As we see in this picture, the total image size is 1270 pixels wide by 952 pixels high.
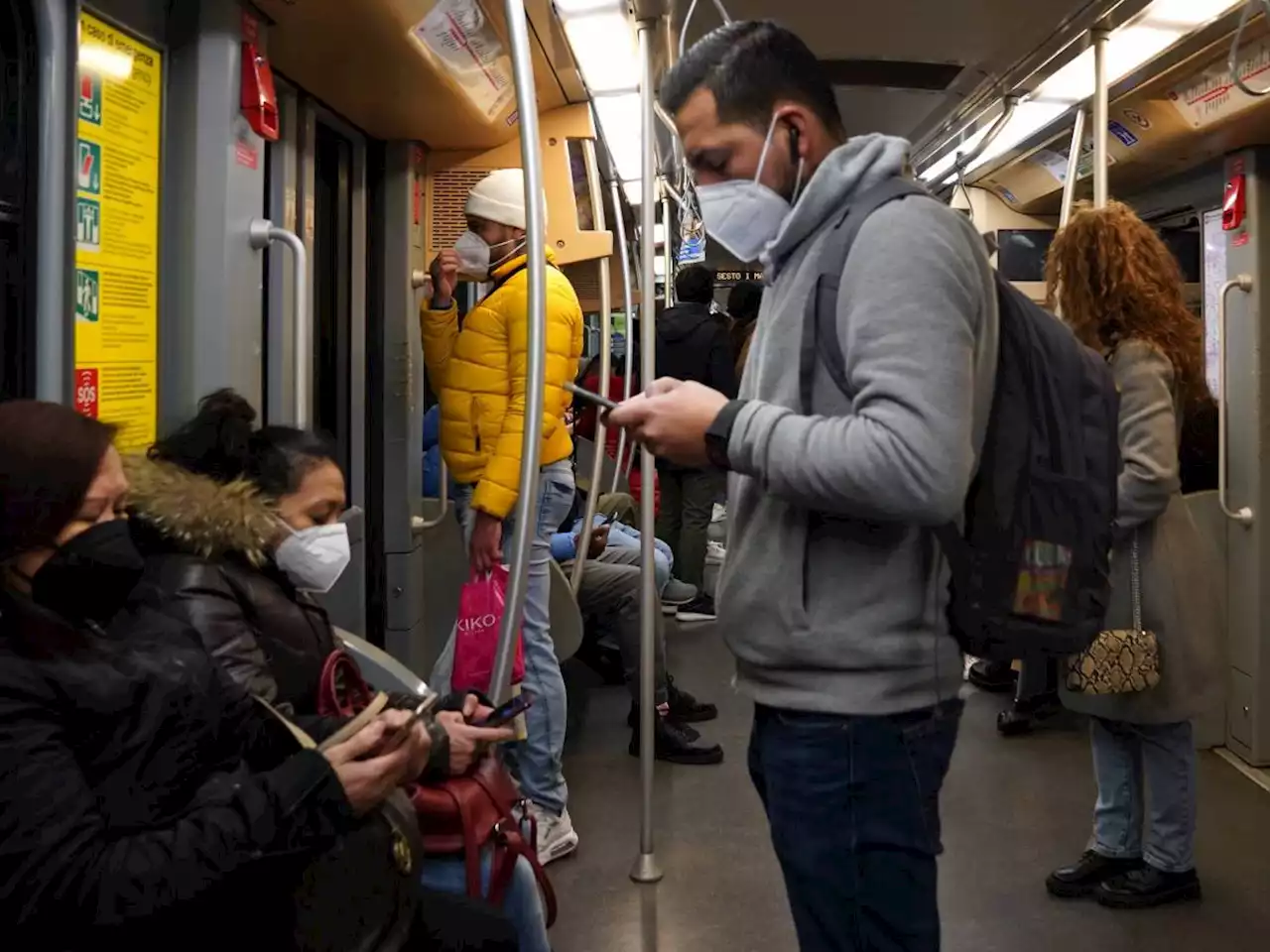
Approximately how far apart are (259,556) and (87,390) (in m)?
0.41

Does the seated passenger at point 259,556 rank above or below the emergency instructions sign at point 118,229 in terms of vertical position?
below

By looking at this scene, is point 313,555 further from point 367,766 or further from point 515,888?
point 515,888

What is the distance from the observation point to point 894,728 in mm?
1203

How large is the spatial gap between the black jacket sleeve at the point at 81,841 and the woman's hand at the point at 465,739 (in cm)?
49

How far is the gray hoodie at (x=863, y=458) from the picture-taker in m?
1.09

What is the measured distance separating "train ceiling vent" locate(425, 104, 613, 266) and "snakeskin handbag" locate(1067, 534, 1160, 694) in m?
2.16

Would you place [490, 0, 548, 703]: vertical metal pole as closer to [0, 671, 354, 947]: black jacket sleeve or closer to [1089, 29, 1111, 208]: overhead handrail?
[0, 671, 354, 947]: black jacket sleeve

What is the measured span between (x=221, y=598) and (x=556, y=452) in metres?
1.47

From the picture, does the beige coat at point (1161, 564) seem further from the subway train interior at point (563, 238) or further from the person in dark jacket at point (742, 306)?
the person in dark jacket at point (742, 306)

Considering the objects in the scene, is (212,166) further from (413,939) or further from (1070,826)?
(1070,826)

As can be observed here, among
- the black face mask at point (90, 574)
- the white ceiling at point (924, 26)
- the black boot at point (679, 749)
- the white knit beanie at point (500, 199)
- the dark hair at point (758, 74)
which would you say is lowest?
the black boot at point (679, 749)

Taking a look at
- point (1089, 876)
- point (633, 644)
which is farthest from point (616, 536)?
point (1089, 876)

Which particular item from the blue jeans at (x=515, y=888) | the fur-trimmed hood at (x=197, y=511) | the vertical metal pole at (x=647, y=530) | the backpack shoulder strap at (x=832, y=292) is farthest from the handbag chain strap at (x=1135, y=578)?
the fur-trimmed hood at (x=197, y=511)

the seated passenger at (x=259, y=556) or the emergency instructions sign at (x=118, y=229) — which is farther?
the emergency instructions sign at (x=118, y=229)
